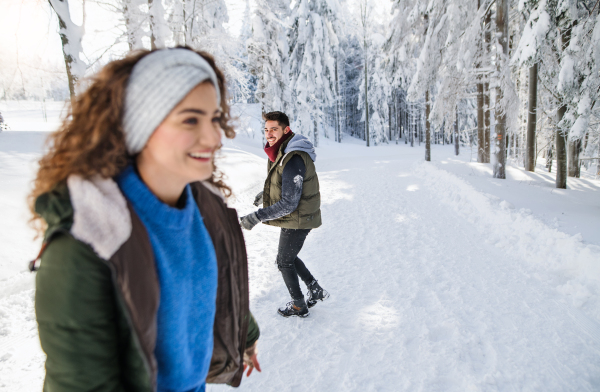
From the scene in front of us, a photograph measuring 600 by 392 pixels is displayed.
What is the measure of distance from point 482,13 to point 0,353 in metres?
14.3

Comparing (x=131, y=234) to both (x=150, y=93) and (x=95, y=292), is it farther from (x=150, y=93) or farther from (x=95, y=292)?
(x=150, y=93)

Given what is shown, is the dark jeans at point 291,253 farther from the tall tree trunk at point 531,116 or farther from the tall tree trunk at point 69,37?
the tall tree trunk at point 531,116

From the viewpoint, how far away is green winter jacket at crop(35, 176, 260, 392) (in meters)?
0.89

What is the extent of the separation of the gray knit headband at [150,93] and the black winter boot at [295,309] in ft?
10.2

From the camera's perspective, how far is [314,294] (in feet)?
13.3

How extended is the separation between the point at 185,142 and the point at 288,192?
2.17 meters

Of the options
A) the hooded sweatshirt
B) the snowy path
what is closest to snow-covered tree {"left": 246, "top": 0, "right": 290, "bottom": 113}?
the snowy path

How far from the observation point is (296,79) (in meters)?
27.9

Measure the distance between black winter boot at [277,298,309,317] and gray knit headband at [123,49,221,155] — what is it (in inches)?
123

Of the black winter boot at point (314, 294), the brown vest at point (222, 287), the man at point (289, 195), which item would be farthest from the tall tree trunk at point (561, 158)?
the brown vest at point (222, 287)

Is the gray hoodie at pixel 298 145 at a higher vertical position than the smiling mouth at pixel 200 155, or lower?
higher

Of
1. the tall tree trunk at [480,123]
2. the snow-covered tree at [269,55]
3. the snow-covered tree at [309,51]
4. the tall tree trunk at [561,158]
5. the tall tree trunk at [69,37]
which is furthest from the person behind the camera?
the snow-covered tree at [309,51]

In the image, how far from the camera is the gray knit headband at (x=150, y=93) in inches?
43.0

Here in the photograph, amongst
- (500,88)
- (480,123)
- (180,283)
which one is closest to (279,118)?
(180,283)
